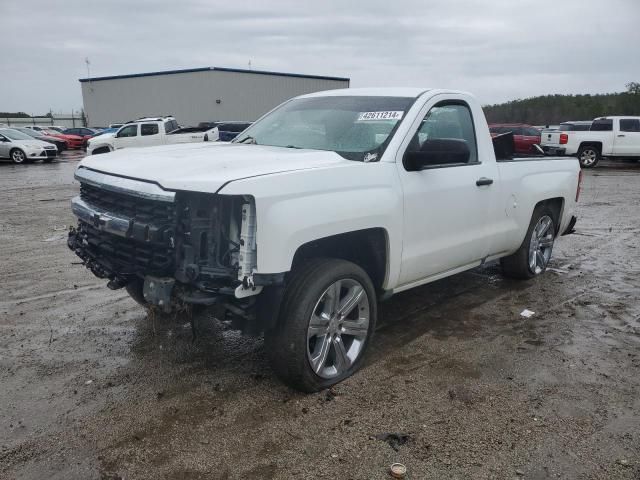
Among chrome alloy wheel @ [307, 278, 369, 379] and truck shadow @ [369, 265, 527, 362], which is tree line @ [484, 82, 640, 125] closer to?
truck shadow @ [369, 265, 527, 362]

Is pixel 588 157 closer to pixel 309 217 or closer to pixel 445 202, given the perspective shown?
pixel 445 202

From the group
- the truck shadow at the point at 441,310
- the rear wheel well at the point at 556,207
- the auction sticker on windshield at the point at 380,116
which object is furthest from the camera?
the rear wheel well at the point at 556,207

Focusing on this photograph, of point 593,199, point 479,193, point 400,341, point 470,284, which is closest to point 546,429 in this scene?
point 400,341

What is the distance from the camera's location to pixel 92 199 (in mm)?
3828

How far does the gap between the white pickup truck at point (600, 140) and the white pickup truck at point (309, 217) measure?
18519 millimetres

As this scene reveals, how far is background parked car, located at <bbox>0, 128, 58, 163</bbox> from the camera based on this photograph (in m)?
23.3

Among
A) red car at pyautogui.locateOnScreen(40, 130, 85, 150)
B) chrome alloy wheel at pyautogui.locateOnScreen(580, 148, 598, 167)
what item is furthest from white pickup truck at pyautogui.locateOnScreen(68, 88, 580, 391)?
red car at pyautogui.locateOnScreen(40, 130, 85, 150)

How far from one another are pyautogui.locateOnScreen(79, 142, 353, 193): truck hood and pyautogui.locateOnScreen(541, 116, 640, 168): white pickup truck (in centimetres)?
2014

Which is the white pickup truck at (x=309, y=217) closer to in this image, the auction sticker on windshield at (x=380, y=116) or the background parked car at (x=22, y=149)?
the auction sticker on windshield at (x=380, y=116)

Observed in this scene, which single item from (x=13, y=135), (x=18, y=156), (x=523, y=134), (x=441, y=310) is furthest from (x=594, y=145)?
(x=13, y=135)

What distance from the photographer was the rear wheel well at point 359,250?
3.53m

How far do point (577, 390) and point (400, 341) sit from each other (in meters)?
1.32

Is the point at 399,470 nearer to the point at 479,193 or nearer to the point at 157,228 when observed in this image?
the point at 157,228

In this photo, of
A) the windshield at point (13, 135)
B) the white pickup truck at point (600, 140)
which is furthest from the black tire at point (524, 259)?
the windshield at point (13, 135)
